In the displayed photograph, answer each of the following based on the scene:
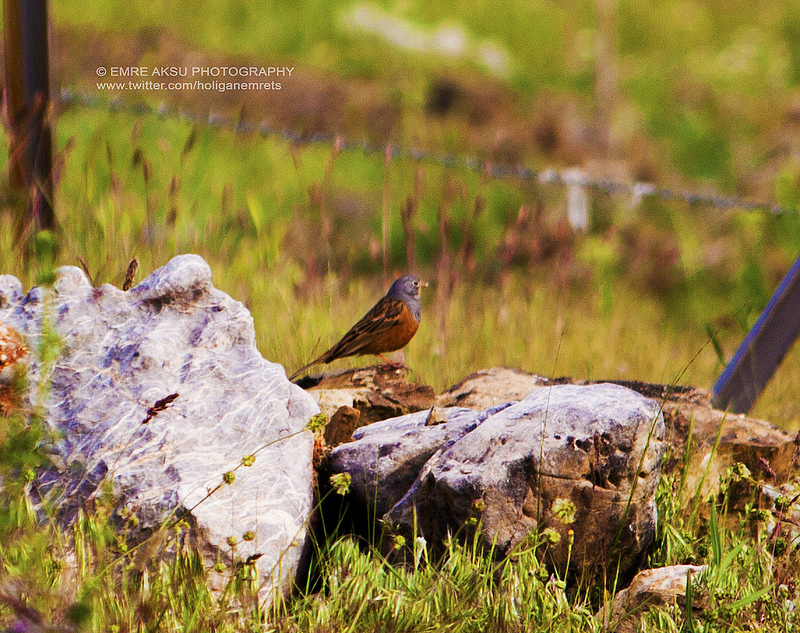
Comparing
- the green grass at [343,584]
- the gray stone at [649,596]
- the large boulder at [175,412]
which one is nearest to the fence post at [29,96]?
the large boulder at [175,412]

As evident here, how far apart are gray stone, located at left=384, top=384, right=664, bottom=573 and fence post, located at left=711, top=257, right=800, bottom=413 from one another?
42.7 inches

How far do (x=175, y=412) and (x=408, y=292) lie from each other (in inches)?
45.6

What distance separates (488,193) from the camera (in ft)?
30.2

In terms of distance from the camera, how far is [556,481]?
2.31 metres

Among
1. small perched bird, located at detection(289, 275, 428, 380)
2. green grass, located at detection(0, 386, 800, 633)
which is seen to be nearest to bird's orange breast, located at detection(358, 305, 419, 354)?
small perched bird, located at detection(289, 275, 428, 380)

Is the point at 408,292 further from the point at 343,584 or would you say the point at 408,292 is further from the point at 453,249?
the point at 453,249

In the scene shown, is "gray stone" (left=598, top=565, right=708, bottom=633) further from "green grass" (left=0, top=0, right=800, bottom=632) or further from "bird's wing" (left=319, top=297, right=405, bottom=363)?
"bird's wing" (left=319, top=297, right=405, bottom=363)

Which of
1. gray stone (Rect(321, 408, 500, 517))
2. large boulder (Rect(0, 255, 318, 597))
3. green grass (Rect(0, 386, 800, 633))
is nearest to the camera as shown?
green grass (Rect(0, 386, 800, 633))

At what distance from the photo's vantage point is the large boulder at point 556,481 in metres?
2.30

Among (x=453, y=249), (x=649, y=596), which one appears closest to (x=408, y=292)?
(x=649, y=596)

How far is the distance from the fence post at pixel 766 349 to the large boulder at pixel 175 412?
1698 mm

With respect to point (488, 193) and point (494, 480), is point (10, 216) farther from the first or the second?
point (488, 193)

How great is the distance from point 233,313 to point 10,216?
5.86ft

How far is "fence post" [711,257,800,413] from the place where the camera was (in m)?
3.30
